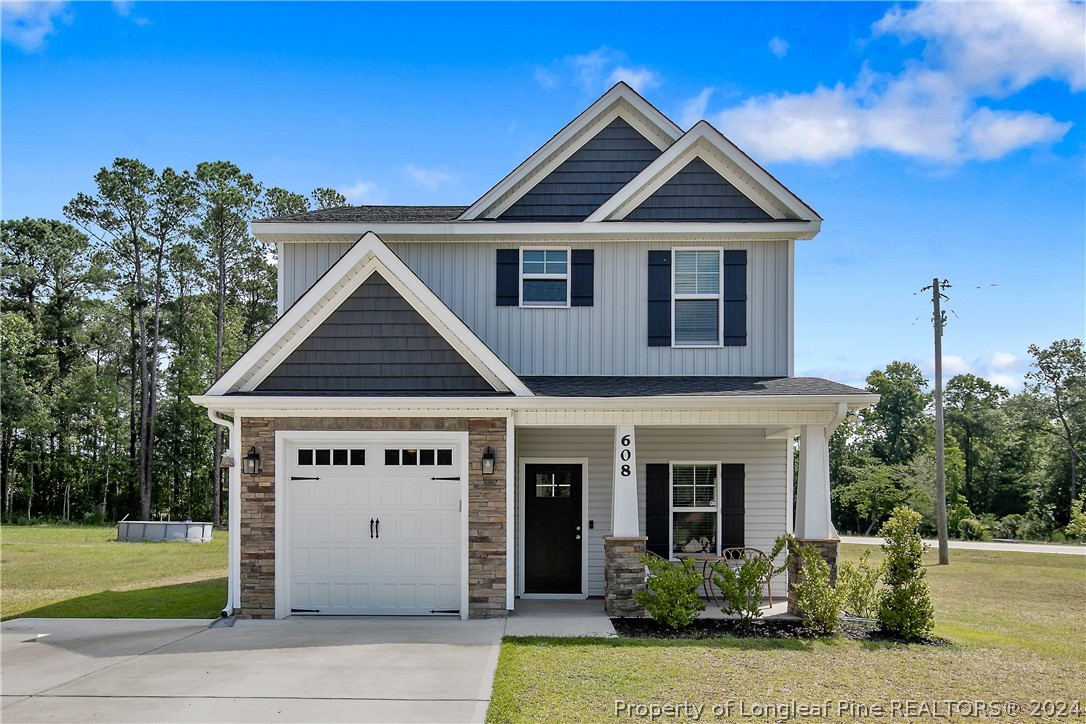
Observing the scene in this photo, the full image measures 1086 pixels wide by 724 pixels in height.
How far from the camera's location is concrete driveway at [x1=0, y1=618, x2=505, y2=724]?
690 centimetres

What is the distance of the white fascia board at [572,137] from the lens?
44.1ft

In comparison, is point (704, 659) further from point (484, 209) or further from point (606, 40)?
point (606, 40)

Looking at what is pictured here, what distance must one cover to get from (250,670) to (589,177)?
926 centimetres

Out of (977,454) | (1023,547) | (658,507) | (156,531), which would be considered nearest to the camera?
(658,507)

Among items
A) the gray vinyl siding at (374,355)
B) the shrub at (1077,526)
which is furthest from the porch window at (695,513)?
the shrub at (1077,526)

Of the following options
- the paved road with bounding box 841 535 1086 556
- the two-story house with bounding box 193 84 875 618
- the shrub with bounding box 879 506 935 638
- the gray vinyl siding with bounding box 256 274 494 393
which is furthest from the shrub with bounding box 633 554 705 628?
the paved road with bounding box 841 535 1086 556

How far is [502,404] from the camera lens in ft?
34.9

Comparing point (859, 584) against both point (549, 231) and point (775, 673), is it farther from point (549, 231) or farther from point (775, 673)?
point (549, 231)

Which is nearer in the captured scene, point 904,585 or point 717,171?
point 904,585

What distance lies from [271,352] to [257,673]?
4489 mm

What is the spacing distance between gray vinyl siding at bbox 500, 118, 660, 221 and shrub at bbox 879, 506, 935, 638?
22.2ft

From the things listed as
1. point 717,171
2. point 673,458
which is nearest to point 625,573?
point 673,458

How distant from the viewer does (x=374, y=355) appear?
11031 millimetres

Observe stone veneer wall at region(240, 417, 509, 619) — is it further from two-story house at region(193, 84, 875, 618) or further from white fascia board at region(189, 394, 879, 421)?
white fascia board at region(189, 394, 879, 421)
